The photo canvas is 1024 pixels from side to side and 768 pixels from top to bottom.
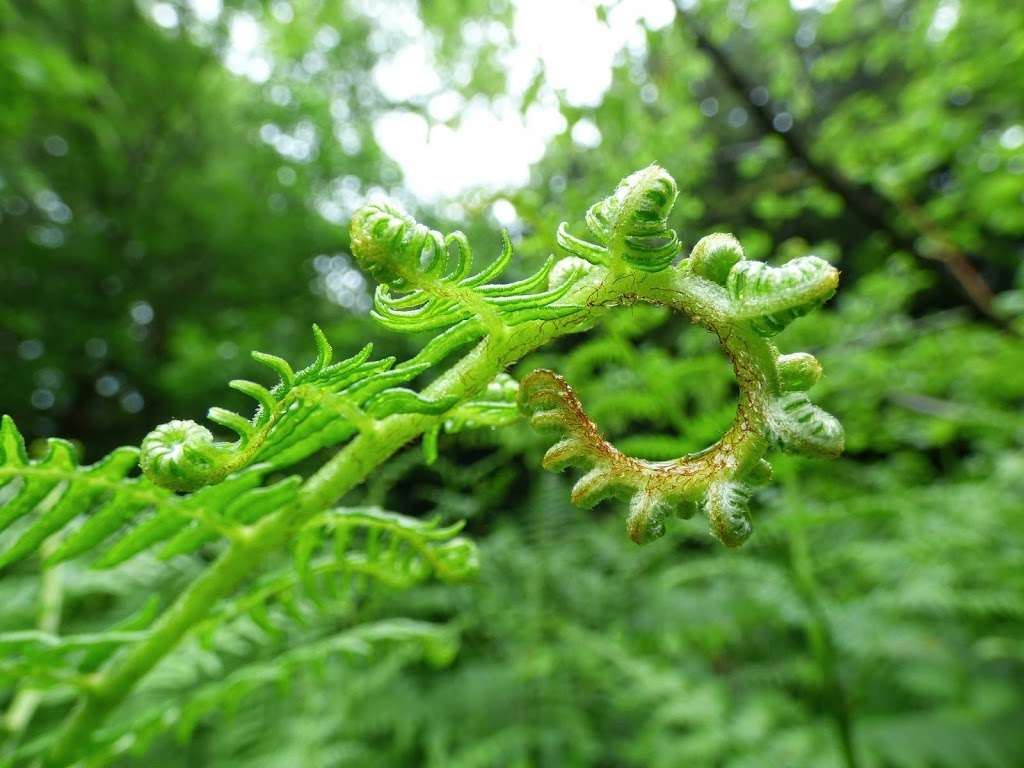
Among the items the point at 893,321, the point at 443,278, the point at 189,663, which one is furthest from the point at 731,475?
the point at 893,321

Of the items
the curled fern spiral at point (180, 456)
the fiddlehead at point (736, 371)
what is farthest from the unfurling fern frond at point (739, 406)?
the curled fern spiral at point (180, 456)

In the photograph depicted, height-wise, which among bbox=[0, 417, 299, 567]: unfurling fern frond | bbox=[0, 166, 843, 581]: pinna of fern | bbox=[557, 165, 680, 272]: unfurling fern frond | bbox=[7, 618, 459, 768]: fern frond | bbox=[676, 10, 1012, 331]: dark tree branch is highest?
bbox=[676, 10, 1012, 331]: dark tree branch

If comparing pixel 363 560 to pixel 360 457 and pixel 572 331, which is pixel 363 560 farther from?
pixel 572 331

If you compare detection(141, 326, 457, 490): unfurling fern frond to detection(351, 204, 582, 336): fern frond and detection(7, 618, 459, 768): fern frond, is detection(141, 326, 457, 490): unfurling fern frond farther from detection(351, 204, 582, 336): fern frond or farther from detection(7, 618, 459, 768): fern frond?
detection(7, 618, 459, 768): fern frond

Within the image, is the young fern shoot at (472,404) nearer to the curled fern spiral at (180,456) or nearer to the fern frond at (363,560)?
the curled fern spiral at (180,456)

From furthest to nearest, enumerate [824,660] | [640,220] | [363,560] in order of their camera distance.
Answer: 1. [824,660]
2. [363,560]
3. [640,220]

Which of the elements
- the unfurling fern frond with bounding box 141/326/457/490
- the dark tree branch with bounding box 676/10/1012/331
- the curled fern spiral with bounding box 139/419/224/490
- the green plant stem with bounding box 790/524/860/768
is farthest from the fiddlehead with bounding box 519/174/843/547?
the dark tree branch with bounding box 676/10/1012/331

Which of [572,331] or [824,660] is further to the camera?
[824,660]

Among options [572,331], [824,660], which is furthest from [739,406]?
[824,660]
